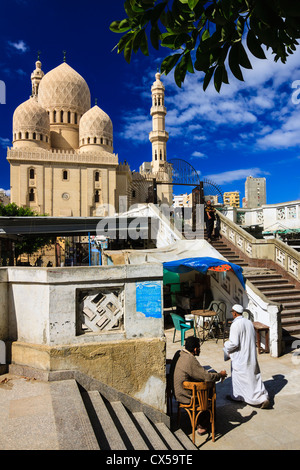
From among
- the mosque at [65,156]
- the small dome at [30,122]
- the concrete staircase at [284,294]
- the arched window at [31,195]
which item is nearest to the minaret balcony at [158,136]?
the mosque at [65,156]

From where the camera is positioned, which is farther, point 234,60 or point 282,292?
point 282,292

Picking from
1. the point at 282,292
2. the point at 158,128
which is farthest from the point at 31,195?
the point at 282,292

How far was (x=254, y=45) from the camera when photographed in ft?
7.72

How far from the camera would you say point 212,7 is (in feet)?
8.30

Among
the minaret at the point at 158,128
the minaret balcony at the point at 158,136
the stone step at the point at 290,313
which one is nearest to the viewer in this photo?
the stone step at the point at 290,313

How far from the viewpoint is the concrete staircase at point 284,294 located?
8.80m

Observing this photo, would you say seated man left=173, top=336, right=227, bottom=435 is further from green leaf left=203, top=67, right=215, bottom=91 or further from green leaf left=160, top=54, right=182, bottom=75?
green leaf left=160, top=54, right=182, bottom=75

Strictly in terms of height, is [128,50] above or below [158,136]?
below

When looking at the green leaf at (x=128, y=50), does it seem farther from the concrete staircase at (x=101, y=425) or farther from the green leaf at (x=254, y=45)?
the concrete staircase at (x=101, y=425)

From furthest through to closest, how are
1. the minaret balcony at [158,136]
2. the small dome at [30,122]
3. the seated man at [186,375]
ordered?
1. the minaret balcony at [158,136]
2. the small dome at [30,122]
3. the seated man at [186,375]

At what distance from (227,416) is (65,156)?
42682 mm

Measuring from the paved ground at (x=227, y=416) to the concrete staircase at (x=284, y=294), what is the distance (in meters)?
1.42

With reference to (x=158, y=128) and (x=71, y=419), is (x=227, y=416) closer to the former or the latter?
(x=71, y=419)
